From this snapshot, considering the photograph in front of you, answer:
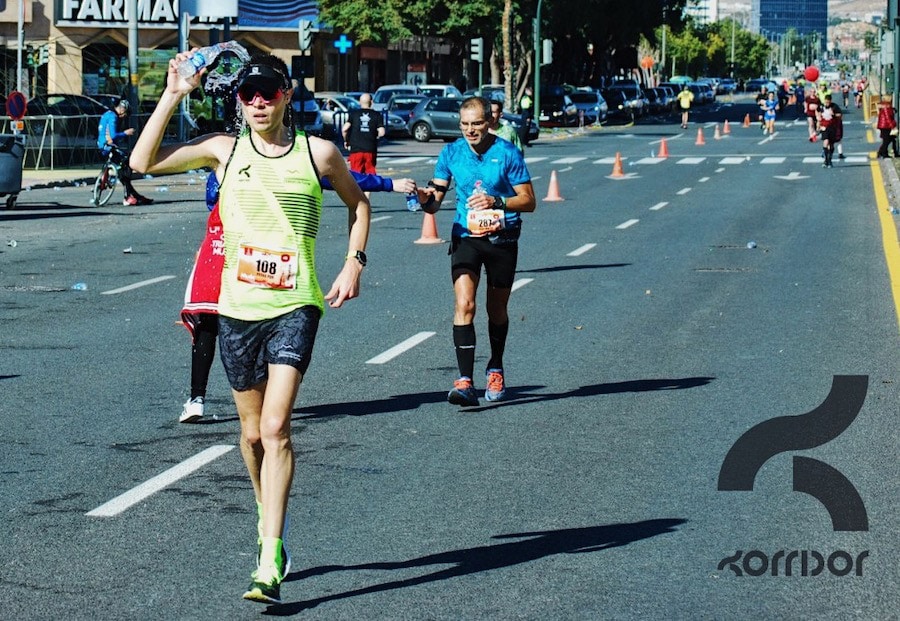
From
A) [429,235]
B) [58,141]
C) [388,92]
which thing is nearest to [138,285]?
[429,235]

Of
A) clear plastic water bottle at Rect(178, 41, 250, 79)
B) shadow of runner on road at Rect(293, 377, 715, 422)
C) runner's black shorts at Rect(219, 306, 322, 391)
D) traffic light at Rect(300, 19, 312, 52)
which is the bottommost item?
shadow of runner on road at Rect(293, 377, 715, 422)

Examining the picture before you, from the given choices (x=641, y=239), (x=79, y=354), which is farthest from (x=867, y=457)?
(x=641, y=239)

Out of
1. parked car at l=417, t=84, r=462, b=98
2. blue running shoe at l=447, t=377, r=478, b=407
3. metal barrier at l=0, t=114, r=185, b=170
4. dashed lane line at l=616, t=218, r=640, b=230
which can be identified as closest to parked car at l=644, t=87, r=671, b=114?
parked car at l=417, t=84, r=462, b=98

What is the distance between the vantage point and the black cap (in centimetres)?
586

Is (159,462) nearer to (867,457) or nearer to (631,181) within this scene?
(867,457)

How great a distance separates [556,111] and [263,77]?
6384cm

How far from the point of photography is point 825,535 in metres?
6.79

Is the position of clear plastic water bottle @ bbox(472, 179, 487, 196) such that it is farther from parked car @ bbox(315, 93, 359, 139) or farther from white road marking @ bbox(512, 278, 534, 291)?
parked car @ bbox(315, 93, 359, 139)

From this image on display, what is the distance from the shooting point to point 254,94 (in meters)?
5.88

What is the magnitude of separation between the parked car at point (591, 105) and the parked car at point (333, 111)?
70.8ft

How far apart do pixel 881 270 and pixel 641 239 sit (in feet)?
15.3

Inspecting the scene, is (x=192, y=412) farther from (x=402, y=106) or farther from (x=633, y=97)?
(x=633, y=97)

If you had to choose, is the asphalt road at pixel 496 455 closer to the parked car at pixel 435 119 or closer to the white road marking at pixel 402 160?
the white road marking at pixel 402 160

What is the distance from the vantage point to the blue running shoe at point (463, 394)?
9773 millimetres
